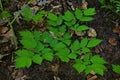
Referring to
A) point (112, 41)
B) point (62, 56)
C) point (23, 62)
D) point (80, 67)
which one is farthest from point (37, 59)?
point (112, 41)

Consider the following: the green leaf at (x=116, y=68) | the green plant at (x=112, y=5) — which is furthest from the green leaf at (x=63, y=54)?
the green plant at (x=112, y=5)

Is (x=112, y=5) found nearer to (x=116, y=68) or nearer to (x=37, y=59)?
(x=116, y=68)

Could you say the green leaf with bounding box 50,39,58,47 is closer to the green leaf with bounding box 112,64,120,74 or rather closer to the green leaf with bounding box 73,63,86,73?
the green leaf with bounding box 73,63,86,73

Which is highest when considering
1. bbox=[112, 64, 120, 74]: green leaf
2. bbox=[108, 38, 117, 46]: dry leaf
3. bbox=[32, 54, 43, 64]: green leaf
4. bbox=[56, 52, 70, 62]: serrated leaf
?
bbox=[32, 54, 43, 64]: green leaf

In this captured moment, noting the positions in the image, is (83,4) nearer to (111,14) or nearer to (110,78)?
(111,14)

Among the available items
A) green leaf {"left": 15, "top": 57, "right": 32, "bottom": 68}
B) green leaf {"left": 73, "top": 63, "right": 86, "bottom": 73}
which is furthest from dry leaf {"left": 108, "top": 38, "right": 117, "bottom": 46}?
green leaf {"left": 15, "top": 57, "right": 32, "bottom": 68}

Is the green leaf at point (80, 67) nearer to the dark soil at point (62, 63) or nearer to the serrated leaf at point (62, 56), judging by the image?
the serrated leaf at point (62, 56)

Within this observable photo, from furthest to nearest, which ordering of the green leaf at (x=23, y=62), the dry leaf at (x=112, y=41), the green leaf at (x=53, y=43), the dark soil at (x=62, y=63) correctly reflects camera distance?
the dry leaf at (x=112, y=41) → the dark soil at (x=62, y=63) → the green leaf at (x=53, y=43) → the green leaf at (x=23, y=62)
